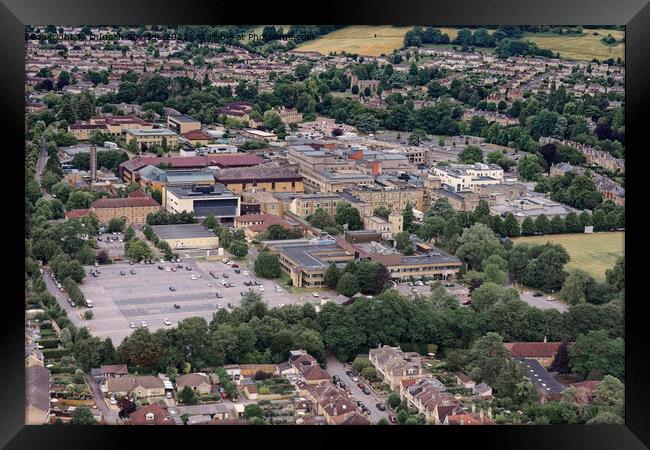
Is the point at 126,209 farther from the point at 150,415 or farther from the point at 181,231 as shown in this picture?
the point at 150,415

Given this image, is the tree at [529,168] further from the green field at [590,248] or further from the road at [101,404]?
the road at [101,404]

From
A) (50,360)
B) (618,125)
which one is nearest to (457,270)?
(50,360)

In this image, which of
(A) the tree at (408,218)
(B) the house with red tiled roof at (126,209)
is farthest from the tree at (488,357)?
(B) the house with red tiled roof at (126,209)

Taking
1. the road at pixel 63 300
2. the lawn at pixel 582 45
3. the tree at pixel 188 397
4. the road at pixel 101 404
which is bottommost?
the road at pixel 101 404

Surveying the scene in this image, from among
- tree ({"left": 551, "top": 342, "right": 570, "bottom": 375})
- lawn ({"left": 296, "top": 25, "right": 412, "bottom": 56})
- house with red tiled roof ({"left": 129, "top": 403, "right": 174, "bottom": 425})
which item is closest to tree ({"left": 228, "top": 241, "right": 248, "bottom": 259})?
tree ({"left": 551, "top": 342, "right": 570, "bottom": 375})

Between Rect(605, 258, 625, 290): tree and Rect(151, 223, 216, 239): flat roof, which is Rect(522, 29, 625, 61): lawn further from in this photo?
Rect(151, 223, 216, 239): flat roof
